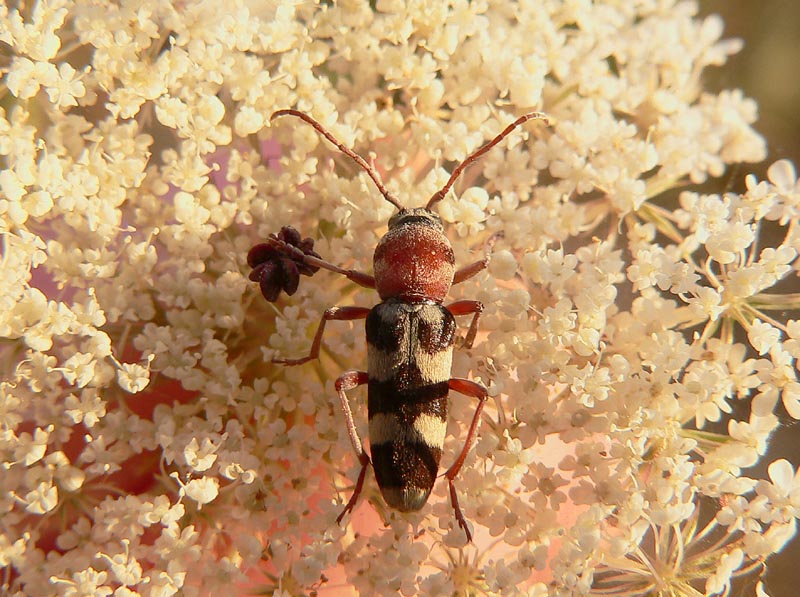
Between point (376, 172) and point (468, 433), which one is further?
point (376, 172)

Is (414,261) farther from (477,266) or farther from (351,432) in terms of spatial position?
(351,432)

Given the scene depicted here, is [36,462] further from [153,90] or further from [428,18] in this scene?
[428,18]

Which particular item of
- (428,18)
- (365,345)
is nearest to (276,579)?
(365,345)

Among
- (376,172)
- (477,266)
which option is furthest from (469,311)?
(376,172)

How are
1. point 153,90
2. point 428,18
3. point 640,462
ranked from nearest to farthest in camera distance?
point 640,462 < point 153,90 < point 428,18

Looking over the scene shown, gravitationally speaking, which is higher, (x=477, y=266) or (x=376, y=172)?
(x=376, y=172)

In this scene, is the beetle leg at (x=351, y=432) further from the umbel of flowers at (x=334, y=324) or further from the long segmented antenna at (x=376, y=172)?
the long segmented antenna at (x=376, y=172)
